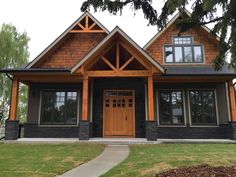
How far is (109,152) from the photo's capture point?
8.66 meters

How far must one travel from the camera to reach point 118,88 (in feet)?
43.6

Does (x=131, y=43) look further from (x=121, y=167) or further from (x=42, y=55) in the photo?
(x=121, y=167)

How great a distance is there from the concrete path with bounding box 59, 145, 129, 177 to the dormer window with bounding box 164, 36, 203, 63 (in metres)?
7.17

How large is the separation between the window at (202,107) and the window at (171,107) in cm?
56

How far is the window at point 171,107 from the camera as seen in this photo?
13062 millimetres

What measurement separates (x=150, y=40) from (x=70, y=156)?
842cm

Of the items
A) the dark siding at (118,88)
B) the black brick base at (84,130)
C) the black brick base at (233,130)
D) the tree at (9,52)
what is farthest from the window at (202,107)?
the tree at (9,52)

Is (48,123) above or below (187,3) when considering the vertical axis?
below

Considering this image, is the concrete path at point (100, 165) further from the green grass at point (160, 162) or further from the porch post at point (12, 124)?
the porch post at point (12, 124)

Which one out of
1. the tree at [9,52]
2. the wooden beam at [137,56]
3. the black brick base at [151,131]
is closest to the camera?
the black brick base at [151,131]

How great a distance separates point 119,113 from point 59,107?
3126 mm

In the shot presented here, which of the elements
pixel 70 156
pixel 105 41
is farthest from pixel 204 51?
pixel 70 156

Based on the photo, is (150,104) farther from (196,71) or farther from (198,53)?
(198,53)

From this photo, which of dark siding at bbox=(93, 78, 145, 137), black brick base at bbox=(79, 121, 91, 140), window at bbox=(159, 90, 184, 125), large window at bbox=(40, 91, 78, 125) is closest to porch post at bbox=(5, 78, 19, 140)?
large window at bbox=(40, 91, 78, 125)
